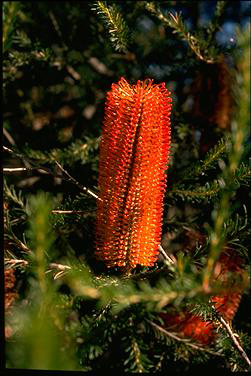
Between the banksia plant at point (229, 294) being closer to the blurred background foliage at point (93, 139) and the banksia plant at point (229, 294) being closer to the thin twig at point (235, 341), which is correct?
the blurred background foliage at point (93, 139)

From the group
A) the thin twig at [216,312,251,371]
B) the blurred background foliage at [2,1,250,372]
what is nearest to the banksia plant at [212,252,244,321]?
the blurred background foliage at [2,1,250,372]

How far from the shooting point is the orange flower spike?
20.3 inches

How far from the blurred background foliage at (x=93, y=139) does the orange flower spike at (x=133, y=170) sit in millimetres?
56

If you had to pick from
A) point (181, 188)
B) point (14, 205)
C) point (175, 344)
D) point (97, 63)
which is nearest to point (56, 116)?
point (97, 63)

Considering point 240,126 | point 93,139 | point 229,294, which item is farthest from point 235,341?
point 93,139

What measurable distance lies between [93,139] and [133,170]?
1.64 feet

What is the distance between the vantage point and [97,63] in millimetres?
1472

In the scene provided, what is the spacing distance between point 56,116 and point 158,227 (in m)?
0.88

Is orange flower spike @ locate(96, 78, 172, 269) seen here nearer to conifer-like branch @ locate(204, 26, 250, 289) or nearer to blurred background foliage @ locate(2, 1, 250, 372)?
blurred background foliage @ locate(2, 1, 250, 372)

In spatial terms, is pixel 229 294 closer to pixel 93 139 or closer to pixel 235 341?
pixel 235 341

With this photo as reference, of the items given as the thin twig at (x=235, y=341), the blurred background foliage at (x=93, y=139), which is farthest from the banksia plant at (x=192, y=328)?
the thin twig at (x=235, y=341)

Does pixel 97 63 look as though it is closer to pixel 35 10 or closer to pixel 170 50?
pixel 35 10

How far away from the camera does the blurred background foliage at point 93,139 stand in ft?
1.74

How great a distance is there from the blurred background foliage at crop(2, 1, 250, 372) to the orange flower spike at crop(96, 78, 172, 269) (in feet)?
0.18
